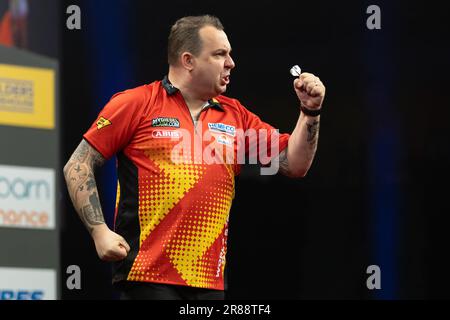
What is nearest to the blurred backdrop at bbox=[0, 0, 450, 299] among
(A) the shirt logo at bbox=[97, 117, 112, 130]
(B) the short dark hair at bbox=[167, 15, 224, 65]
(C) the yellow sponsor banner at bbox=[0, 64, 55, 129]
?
(C) the yellow sponsor banner at bbox=[0, 64, 55, 129]

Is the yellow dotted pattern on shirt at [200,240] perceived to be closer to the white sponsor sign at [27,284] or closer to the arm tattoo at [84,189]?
the arm tattoo at [84,189]

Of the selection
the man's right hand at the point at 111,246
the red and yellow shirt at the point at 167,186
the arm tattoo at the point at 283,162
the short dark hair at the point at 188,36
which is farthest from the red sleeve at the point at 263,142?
the man's right hand at the point at 111,246

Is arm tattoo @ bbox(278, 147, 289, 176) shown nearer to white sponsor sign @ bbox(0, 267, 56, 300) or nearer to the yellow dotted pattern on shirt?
the yellow dotted pattern on shirt

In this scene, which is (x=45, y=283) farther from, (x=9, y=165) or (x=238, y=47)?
(x=238, y=47)

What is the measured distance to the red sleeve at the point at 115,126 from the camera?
161 inches

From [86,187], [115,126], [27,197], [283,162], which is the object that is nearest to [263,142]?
[283,162]

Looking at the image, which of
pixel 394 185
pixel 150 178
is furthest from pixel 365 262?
pixel 150 178

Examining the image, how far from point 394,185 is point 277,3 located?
1.25m

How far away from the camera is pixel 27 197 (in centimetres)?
579

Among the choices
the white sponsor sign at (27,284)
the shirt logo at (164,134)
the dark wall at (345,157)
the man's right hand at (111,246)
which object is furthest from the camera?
the dark wall at (345,157)

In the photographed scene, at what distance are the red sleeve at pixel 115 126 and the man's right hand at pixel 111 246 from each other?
0.32 metres

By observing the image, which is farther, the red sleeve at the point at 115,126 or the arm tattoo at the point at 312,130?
the arm tattoo at the point at 312,130

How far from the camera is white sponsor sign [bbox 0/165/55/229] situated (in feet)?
18.8

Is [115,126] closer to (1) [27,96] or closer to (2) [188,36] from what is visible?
(2) [188,36]
